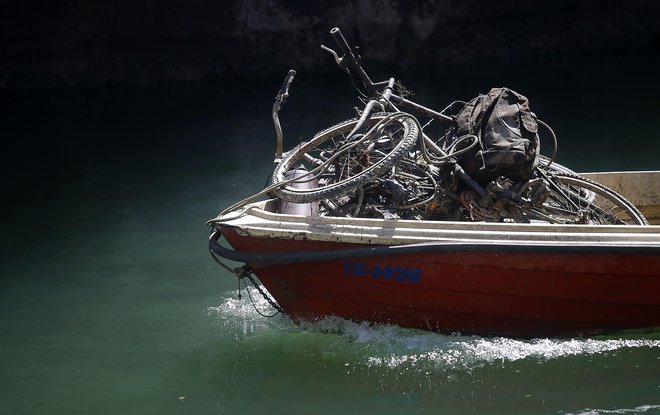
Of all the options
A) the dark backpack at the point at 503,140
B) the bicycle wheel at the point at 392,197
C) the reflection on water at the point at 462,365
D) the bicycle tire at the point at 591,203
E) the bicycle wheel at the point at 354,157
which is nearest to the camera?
the reflection on water at the point at 462,365

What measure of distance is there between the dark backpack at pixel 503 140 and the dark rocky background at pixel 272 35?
8.59 metres

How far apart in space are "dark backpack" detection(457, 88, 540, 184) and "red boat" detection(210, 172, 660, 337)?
1.39 ft

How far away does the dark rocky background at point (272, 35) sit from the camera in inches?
567

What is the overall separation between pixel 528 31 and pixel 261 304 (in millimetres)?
9231

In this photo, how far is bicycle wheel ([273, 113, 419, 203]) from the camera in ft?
18.2

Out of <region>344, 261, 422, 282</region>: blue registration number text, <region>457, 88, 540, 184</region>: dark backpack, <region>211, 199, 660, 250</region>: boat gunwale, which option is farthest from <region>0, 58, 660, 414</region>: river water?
<region>457, 88, 540, 184</region>: dark backpack

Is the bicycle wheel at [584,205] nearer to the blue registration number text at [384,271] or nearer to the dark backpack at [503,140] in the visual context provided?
the dark backpack at [503,140]

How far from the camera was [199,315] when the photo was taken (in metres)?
6.50

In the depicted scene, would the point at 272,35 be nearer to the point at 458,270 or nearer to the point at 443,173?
the point at 443,173

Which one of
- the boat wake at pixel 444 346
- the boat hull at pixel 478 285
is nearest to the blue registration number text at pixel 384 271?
the boat hull at pixel 478 285

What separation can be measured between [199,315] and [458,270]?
1.95 metres

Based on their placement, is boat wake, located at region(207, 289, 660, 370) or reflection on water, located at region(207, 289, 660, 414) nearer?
reflection on water, located at region(207, 289, 660, 414)

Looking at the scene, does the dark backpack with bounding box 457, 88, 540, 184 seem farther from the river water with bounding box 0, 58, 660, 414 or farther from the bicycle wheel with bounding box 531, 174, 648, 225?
the river water with bounding box 0, 58, 660, 414

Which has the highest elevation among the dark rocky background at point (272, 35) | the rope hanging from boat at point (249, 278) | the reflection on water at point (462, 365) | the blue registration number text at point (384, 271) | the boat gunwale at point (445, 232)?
the dark rocky background at point (272, 35)
